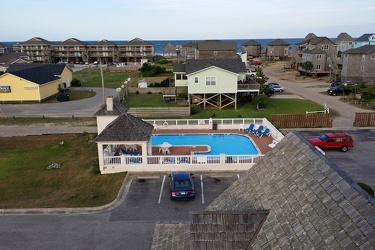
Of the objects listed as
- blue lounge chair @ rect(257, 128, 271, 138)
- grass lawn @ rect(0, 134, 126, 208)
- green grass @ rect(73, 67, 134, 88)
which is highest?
green grass @ rect(73, 67, 134, 88)

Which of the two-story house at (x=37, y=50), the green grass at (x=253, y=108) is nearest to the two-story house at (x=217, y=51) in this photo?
the green grass at (x=253, y=108)

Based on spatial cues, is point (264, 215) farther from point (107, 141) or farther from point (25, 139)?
point (25, 139)

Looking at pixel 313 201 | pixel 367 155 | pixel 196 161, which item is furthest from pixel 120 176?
pixel 367 155

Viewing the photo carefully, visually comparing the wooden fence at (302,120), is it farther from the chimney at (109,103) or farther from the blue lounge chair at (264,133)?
the chimney at (109,103)

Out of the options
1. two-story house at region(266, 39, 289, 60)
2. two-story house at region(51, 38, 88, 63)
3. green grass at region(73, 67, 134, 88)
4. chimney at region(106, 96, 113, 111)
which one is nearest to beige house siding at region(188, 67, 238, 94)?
chimney at region(106, 96, 113, 111)

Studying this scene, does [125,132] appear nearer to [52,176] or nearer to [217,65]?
[52,176]

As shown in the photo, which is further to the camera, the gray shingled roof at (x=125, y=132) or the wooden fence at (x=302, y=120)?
the wooden fence at (x=302, y=120)

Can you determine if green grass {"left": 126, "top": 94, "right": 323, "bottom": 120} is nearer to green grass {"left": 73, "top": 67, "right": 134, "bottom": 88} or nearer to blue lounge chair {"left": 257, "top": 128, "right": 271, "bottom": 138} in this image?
blue lounge chair {"left": 257, "top": 128, "right": 271, "bottom": 138}
